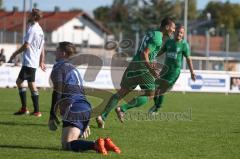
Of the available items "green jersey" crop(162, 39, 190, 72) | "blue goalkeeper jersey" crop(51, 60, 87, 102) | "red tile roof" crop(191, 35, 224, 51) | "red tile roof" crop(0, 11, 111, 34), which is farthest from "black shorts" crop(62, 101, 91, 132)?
"red tile roof" crop(191, 35, 224, 51)

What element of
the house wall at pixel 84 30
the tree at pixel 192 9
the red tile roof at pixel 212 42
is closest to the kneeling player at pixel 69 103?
the red tile roof at pixel 212 42

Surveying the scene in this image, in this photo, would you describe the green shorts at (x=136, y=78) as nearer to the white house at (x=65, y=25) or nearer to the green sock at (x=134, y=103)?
the green sock at (x=134, y=103)

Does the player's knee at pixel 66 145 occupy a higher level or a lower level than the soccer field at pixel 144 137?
higher

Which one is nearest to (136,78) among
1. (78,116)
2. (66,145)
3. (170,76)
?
(170,76)

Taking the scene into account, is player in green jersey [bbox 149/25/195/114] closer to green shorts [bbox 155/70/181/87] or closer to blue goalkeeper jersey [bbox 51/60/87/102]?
green shorts [bbox 155/70/181/87]

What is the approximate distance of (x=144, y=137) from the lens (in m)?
11.1

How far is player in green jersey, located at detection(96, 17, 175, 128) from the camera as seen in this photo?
485 inches

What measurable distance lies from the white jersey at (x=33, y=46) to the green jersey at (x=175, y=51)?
113 inches

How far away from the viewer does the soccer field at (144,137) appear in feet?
29.9

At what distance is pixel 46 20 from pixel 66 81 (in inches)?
2414

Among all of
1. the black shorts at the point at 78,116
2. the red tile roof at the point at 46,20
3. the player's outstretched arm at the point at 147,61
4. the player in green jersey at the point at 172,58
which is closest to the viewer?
the black shorts at the point at 78,116

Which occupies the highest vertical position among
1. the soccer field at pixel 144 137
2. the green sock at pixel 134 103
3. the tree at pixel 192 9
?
the tree at pixel 192 9

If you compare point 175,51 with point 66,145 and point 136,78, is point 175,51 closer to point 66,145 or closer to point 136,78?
point 136,78

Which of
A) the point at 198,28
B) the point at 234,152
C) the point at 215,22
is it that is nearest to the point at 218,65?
the point at 234,152
